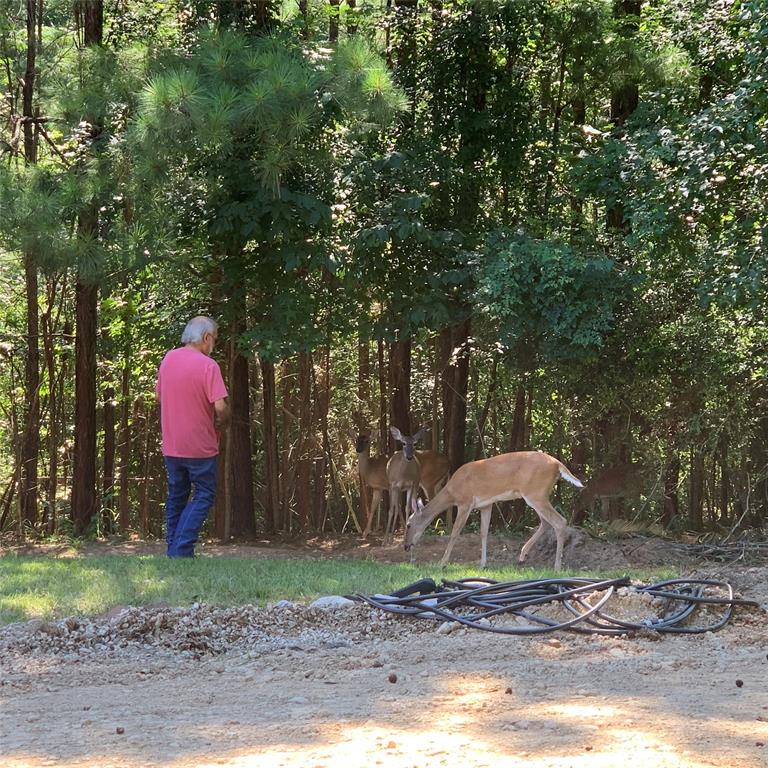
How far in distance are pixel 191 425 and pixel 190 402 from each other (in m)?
0.20

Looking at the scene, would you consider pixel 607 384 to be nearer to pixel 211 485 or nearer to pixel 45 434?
pixel 211 485

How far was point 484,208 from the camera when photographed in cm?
1537

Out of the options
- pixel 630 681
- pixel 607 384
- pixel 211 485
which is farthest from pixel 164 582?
pixel 607 384

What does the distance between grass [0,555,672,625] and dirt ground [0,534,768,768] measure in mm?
406

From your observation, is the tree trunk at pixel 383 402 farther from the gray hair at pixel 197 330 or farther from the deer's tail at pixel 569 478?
the gray hair at pixel 197 330

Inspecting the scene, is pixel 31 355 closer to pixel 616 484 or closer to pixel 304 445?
pixel 304 445

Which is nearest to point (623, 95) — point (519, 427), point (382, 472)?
point (519, 427)

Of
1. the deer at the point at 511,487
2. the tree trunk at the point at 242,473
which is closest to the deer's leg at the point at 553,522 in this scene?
the deer at the point at 511,487

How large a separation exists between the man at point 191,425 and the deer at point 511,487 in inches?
113

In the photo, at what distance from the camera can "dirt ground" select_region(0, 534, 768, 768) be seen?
14.7 ft

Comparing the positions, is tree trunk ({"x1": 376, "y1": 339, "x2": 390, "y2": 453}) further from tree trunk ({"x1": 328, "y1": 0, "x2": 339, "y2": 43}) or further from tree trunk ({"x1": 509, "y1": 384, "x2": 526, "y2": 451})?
tree trunk ({"x1": 328, "y1": 0, "x2": 339, "y2": 43})

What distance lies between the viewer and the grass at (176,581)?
7.64 metres

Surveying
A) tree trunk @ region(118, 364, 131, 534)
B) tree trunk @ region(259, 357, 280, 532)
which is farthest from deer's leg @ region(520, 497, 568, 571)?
tree trunk @ region(118, 364, 131, 534)

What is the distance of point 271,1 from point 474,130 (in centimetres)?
302
